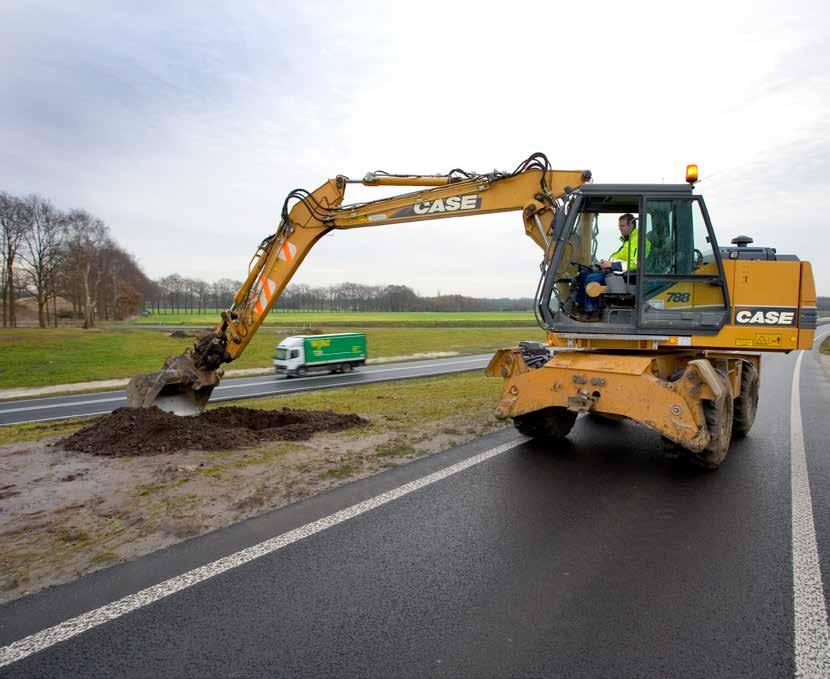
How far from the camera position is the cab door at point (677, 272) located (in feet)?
20.8

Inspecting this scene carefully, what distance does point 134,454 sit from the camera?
265 inches

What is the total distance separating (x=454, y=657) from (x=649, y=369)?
160 inches

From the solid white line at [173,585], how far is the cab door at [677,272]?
3415 mm

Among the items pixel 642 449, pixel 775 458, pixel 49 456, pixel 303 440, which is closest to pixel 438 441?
pixel 303 440

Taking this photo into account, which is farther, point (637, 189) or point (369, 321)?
point (369, 321)

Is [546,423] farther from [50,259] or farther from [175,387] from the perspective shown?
[50,259]

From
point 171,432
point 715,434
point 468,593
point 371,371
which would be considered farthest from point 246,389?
point 468,593

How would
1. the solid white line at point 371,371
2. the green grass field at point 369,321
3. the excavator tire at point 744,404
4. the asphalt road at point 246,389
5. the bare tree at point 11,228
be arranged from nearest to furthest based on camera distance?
1. the excavator tire at point 744,404
2. the asphalt road at point 246,389
3. the solid white line at point 371,371
4. the bare tree at point 11,228
5. the green grass field at point 369,321

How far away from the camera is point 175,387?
905 cm

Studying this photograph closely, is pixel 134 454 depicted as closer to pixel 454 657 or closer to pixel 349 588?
pixel 349 588

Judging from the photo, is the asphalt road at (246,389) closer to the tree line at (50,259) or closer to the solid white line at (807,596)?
the solid white line at (807,596)

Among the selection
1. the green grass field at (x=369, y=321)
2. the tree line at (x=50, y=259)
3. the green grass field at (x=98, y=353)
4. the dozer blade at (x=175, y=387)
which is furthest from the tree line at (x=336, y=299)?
the dozer blade at (x=175, y=387)

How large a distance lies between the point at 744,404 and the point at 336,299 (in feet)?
383

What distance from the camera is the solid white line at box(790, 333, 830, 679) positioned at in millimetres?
2859
